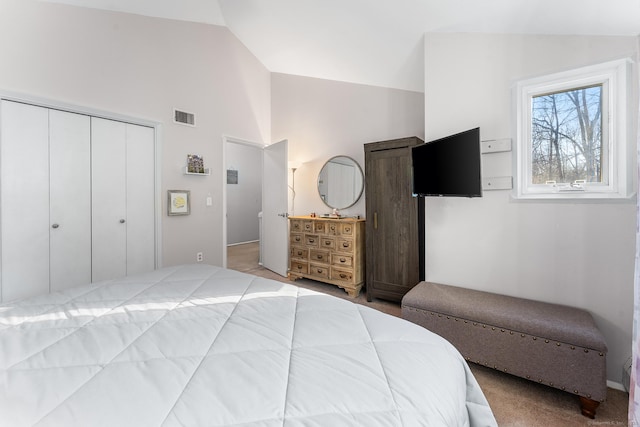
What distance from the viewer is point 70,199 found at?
8.36 feet

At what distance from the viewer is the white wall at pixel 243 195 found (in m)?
6.68

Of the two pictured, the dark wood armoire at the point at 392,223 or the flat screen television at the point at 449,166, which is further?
the dark wood armoire at the point at 392,223

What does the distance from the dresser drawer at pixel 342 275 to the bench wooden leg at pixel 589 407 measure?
210 centimetres

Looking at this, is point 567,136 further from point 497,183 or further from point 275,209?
point 275,209

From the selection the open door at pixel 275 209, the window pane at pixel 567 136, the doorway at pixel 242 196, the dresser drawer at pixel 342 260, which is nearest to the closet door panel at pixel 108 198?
the open door at pixel 275 209

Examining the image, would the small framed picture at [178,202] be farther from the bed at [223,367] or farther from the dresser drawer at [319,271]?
the bed at [223,367]

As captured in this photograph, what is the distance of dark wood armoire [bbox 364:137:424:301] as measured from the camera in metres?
2.74

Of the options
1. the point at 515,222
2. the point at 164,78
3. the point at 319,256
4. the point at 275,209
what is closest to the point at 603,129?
the point at 515,222

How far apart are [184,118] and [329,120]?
1924 mm

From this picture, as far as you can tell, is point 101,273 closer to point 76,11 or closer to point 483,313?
point 76,11

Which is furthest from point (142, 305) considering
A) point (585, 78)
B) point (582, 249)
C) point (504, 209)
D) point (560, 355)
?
point (585, 78)

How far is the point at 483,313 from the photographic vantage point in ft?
5.73

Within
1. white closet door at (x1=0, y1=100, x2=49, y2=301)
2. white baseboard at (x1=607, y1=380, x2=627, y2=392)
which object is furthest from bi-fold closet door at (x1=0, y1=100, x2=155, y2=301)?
white baseboard at (x1=607, y1=380, x2=627, y2=392)

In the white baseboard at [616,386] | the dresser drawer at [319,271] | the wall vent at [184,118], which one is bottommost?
the white baseboard at [616,386]
